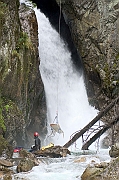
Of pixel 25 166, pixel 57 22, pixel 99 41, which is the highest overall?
pixel 57 22

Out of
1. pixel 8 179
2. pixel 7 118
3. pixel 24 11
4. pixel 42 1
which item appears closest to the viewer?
pixel 8 179

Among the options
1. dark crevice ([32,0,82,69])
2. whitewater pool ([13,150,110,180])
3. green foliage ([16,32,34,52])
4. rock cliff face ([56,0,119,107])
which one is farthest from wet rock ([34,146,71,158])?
dark crevice ([32,0,82,69])

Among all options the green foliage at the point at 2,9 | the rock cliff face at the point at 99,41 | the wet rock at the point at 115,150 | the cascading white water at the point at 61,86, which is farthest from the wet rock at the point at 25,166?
the rock cliff face at the point at 99,41

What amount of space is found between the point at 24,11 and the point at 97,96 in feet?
26.3

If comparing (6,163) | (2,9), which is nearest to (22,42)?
(2,9)

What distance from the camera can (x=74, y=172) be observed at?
29.9ft

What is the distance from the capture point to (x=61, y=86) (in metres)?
22.8

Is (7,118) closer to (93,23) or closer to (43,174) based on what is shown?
(43,174)

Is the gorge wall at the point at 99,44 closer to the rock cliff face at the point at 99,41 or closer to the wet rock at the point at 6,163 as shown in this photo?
the rock cliff face at the point at 99,41

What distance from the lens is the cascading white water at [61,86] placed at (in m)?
20.8

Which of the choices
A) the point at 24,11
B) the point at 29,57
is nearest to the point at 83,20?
the point at 24,11

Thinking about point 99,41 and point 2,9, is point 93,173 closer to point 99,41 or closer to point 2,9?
point 2,9

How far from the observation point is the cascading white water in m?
20.8

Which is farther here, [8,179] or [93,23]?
[93,23]
